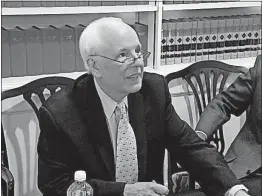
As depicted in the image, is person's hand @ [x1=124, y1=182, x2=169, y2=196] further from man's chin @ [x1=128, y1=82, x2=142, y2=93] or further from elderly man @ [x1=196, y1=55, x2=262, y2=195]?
elderly man @ [x1=196, y1=55, x2=262, y2=195]

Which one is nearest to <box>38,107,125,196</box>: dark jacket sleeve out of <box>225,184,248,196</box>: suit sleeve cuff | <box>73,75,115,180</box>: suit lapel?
<box>73,75,115,180</box>: suit lapel

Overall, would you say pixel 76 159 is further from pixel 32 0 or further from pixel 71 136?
pixel 32 0

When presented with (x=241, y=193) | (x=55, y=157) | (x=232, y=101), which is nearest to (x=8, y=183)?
(x=55, y=157)

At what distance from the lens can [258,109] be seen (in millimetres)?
2648

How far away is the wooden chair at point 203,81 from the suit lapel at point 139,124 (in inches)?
23.9

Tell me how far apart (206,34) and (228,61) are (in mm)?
232

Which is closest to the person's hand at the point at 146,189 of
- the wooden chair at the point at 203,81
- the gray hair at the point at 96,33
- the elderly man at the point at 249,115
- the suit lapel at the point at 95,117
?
the suit lapel at the point at 95,117

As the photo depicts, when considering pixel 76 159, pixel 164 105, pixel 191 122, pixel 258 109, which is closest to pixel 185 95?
pixel 191 122

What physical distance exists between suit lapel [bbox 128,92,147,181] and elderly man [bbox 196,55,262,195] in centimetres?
50

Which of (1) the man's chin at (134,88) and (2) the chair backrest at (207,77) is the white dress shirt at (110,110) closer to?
(1) the man's chin at (134,88)

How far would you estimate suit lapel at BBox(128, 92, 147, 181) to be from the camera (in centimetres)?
217

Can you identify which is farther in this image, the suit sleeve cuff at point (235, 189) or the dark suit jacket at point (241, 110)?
the dark suit jacket at point (241, 110)

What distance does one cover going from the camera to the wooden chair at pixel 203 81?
2.89 meters

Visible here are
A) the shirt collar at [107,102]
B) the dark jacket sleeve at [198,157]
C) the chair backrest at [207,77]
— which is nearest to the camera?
the dark jacket sleeve at [198,157]
